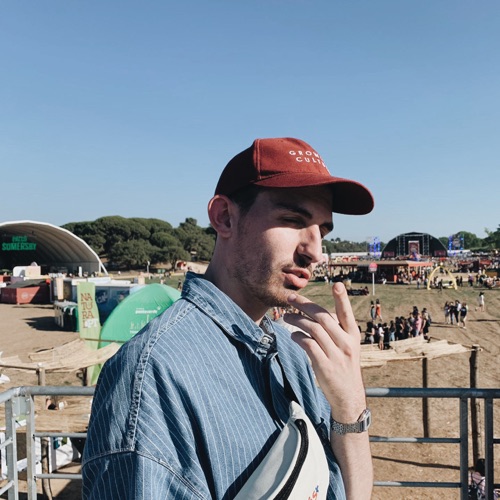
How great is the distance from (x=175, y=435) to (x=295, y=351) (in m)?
0.74

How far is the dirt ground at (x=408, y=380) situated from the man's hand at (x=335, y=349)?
25.3 ft

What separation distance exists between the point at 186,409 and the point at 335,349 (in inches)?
19.1

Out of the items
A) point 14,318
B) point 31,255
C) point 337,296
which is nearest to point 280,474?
point 337,296

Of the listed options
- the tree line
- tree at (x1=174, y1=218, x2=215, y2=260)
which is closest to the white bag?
the tree line

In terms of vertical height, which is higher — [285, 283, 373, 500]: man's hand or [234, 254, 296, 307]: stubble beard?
[234, 254, 296, 307]: stubble beard

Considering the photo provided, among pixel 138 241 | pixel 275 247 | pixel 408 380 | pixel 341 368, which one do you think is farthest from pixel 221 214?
pixel 138 241

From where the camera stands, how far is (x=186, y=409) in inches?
39.1

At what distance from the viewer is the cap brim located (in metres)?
1.29

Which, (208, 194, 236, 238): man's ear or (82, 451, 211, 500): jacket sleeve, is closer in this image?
(82, 451, 211, 500): jacket sleeve

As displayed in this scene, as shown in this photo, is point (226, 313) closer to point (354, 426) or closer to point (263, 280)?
point (263, 280)

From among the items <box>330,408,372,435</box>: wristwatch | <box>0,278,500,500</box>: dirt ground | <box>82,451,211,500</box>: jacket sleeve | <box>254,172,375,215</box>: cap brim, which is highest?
<box>254,172,375,215</box>: cap brim

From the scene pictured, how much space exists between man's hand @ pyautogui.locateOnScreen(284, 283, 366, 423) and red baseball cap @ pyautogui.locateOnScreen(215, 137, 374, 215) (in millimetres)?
348

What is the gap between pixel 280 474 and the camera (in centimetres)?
99

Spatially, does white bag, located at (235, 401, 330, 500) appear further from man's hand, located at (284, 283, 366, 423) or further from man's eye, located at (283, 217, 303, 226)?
man's eye, located at (283, 217, 303, 226)
